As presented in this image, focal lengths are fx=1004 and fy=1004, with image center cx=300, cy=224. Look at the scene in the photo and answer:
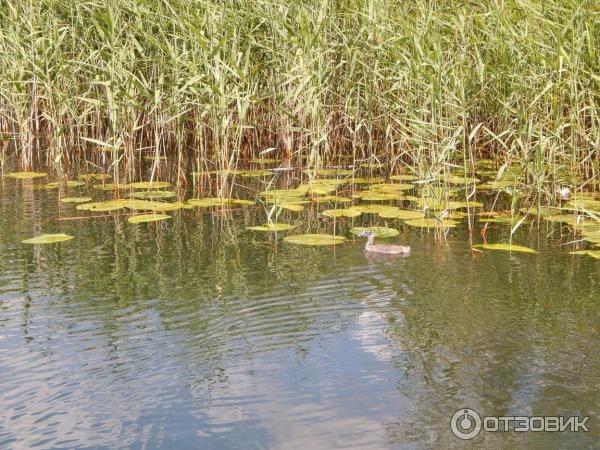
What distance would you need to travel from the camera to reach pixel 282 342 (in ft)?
15.6

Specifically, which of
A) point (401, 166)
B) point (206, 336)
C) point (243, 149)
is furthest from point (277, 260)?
point (243, 149)

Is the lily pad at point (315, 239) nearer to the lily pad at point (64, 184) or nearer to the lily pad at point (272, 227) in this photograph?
the lily pad at point (272, 227)

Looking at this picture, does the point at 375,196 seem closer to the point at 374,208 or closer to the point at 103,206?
the point at 374,208

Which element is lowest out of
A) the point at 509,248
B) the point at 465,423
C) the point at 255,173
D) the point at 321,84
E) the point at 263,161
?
the point at 465,423

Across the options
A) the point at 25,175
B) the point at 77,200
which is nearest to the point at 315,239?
the point at 77,200

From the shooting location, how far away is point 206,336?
4824mm

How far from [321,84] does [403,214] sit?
5.00 feet

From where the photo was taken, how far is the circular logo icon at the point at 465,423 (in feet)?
12.5

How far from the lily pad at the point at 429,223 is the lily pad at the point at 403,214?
0.15ft

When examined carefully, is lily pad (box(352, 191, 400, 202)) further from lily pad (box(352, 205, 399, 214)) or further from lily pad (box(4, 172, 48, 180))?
lily pad (box(4, 172, 48, 180))

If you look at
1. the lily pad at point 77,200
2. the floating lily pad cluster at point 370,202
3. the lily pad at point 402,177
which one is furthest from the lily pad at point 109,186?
the lily pad at point 402,177

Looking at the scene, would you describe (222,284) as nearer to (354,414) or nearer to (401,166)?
(354,414)

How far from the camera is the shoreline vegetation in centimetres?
729

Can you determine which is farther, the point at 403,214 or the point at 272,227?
the point at 403,214
